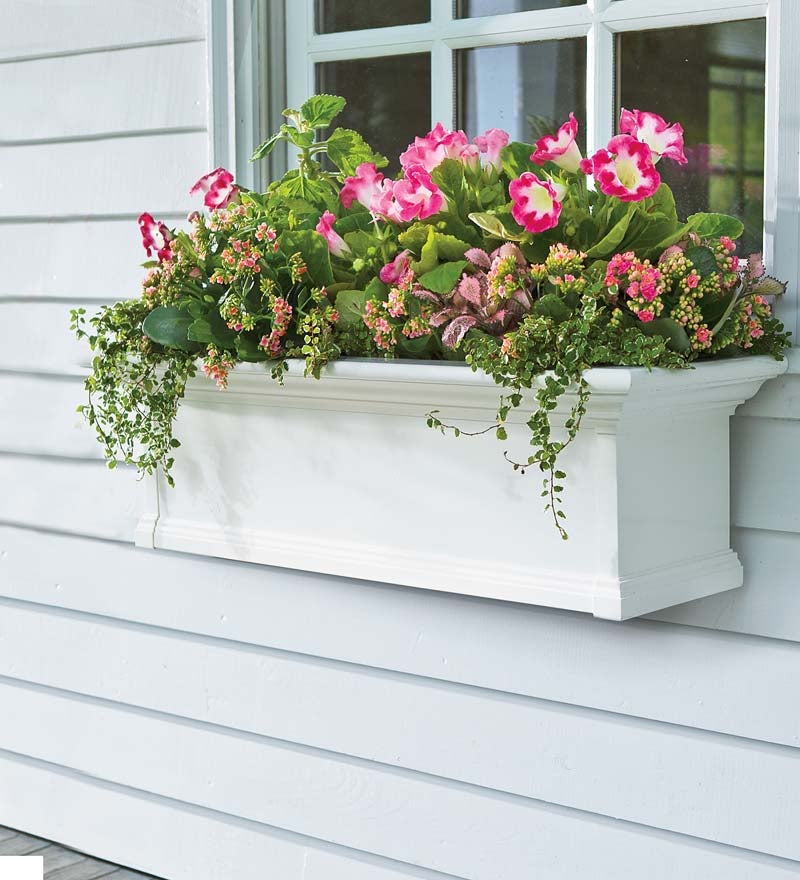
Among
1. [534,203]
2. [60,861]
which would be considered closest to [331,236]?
[534,203]

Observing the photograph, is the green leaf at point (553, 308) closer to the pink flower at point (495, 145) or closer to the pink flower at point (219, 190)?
the pink flower at point (495, 145)

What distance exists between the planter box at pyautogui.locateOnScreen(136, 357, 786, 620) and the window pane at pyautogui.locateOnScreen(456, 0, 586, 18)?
2.12 ft

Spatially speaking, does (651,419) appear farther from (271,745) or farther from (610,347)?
(271,745)

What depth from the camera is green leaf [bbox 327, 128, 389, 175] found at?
1899mm

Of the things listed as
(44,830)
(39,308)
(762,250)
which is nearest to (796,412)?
(762,250)

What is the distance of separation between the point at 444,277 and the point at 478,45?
57 centimetres

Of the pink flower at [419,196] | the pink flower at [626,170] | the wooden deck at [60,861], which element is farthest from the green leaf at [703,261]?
the wooden deck at [60,861]

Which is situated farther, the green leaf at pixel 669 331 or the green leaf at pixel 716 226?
the green leaf at pixel 716 226

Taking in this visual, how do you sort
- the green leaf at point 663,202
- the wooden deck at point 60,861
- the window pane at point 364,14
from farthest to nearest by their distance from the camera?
the wooden deck at point 60,861
the window pane at point 364,14
the green leaf at point 663,202

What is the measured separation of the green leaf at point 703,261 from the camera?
1572mm

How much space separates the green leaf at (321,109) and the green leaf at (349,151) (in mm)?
26

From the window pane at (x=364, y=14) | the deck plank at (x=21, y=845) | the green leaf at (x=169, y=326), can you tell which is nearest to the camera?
the green leaf at (x=169, y=326)

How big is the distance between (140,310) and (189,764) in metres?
0.89

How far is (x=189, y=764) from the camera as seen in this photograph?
2367 millimetres
